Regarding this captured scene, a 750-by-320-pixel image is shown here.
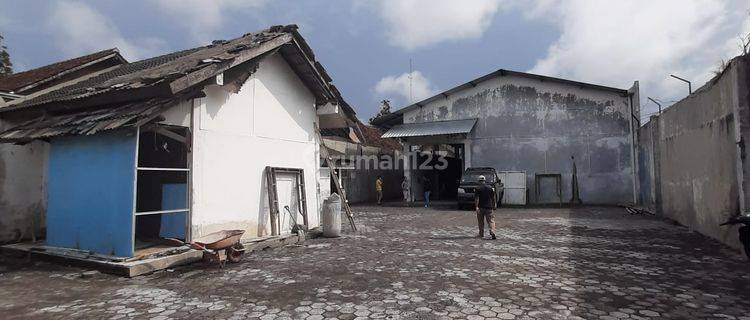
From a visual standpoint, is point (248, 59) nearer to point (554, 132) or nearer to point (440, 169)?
point (554, 132)

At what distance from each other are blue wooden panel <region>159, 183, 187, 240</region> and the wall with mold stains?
1718 centimetres

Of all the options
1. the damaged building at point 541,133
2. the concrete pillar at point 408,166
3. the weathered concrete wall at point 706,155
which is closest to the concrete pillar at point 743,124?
the weathered concrete wall at point 706,155

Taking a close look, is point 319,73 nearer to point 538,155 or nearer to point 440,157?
point 538,155

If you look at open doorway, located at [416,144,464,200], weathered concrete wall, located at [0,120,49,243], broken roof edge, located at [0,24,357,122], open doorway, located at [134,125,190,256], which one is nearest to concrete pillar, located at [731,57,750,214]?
broken roof edge, located at [0,24,357,122]

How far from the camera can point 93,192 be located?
801 cm

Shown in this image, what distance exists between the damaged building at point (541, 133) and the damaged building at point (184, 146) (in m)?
12.9

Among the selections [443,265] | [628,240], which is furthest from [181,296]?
[628,240]

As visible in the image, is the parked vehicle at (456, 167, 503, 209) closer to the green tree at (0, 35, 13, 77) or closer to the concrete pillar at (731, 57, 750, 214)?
the concrete pillar at (731, 57, 750, 214)

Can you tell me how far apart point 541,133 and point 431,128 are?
5.78 meters

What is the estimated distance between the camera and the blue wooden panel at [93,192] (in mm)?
7590

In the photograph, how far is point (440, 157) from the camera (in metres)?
28.8

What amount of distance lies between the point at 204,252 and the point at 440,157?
22.5 m

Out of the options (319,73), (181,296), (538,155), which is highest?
(319,73)

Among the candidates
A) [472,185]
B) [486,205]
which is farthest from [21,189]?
[472,185]
